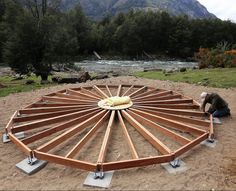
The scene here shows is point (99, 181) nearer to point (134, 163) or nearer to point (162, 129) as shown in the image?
point (134, 163)

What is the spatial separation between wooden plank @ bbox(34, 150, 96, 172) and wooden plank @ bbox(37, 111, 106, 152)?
0.71ft

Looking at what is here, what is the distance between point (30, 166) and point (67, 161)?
0.73 meters

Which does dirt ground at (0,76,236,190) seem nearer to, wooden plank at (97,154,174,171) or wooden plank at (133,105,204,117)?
wooden plank at (97,154,174,171)

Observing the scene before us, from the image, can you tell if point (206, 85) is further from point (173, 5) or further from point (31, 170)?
point (173, 5)

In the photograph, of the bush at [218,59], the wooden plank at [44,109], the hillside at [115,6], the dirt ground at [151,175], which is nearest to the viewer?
the dirt ground at [151,175]

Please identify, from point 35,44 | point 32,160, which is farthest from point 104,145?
point 35,44

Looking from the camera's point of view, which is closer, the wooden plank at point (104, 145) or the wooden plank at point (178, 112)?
the wooden plank at point (104, 145)

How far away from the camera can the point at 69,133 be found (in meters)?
5.51

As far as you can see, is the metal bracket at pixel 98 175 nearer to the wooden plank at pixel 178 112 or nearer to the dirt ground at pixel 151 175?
the dirt ground at pixel 151 175

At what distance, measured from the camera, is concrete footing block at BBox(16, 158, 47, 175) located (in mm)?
4438

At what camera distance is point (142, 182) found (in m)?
4.06

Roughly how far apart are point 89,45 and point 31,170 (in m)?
37.4

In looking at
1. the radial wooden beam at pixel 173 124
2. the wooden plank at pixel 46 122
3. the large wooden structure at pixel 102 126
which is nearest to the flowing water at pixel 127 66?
the large wooden structure at pixel 102 126

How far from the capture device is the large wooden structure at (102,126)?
4.61m
